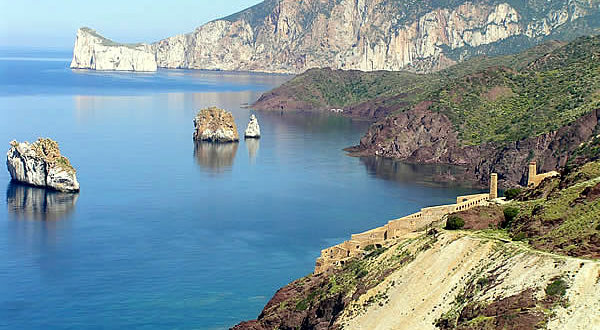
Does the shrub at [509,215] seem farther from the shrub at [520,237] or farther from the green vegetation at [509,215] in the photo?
the shrub at [520,237]

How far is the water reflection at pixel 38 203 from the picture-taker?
509 ft

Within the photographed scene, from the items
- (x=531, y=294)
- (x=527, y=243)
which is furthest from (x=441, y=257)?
(x=531, y=294)

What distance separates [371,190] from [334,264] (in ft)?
307

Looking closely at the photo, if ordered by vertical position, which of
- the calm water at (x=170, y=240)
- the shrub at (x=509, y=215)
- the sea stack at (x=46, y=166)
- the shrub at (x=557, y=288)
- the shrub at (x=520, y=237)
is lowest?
the calm water at (x=170, y=240)

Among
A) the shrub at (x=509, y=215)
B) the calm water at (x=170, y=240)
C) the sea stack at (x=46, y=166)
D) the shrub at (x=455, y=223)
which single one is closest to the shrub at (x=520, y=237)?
the shrub at (x=509, y=215)

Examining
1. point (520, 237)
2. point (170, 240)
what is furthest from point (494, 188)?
A: point (170, 240)

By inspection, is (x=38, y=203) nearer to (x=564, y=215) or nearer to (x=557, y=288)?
(x=564, y=215)

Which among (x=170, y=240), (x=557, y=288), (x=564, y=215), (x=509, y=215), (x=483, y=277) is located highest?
(x=564, y=215)

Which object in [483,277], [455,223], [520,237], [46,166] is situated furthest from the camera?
[46,166]

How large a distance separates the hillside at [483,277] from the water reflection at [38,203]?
76639 mm

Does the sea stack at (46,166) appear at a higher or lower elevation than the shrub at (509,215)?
lower

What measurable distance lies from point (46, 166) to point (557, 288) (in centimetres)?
12943

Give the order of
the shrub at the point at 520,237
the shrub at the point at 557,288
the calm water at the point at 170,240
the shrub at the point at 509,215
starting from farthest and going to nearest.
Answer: the calm water at the point at 170,240 → the shrub at the point at 509,215 → the shrub at the point at 520,237 → the shrub at the point at 557,288

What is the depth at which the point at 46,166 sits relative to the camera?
578 feet
